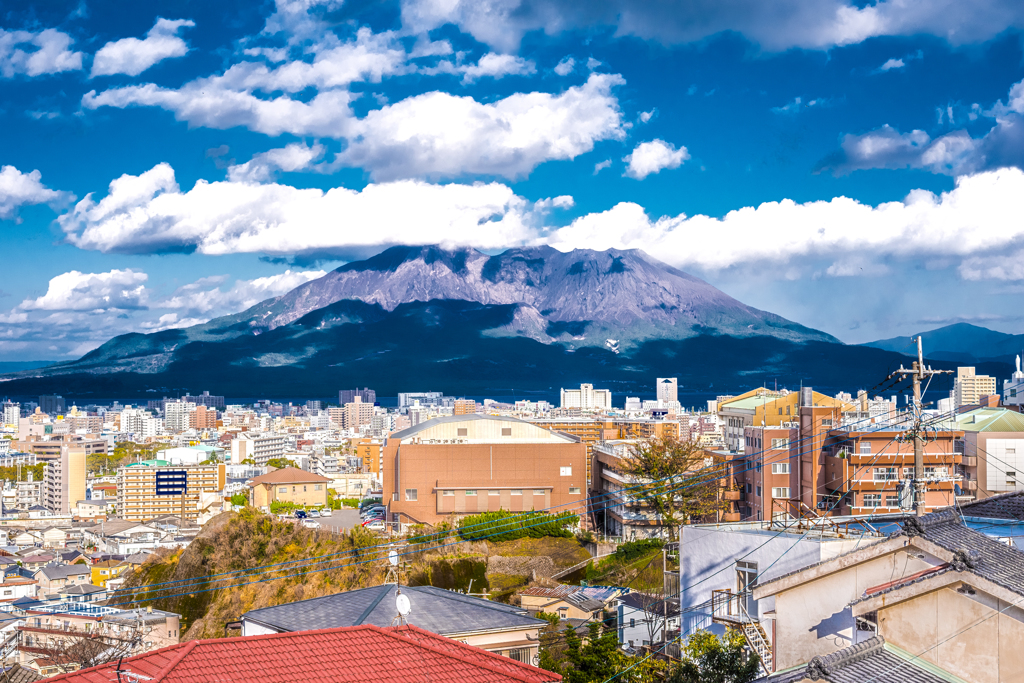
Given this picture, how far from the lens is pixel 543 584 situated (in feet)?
63.6

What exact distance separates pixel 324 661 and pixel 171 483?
2871 inches

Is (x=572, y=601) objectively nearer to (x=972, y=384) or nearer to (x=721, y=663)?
(x=721, y=663)

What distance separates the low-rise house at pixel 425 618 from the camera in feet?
28.8

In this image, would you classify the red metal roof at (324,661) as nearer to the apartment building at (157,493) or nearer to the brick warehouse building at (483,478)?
the brick warehouse building at (483,478)

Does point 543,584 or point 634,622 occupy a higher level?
point 634,622

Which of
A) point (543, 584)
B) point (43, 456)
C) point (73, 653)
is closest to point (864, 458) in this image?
point (543, 584)

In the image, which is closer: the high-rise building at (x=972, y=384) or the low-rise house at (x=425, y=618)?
the low-rise house at (x=425, y=618)

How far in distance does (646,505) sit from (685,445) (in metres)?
2.84

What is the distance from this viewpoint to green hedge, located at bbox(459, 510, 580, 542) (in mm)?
24805

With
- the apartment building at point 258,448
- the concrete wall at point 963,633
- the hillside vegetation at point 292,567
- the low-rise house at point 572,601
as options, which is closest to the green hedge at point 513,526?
the hillside vegetation at point 292,567

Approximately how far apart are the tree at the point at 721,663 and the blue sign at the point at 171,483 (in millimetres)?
71680

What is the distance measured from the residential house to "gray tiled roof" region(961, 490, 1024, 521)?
2603mm

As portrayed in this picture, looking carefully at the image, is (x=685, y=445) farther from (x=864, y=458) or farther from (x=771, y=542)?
(x=771, y=542)

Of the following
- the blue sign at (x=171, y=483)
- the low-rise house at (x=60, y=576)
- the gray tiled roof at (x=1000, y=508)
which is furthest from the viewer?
the blue sign at (x=171, y=483)
